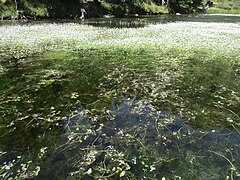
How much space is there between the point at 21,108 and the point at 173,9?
9742cm

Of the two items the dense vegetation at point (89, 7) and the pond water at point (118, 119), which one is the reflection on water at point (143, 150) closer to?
the pond water at point (118, 119)

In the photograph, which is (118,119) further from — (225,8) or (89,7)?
(225,8)

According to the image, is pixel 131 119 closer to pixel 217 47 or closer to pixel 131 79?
pixel 131 79

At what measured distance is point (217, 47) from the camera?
20.1 metres

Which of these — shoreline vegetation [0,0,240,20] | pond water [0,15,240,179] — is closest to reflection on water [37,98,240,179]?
pond water [0,15,240,179]

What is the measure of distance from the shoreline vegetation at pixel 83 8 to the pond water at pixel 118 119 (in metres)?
36.1

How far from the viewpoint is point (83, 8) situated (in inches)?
2234

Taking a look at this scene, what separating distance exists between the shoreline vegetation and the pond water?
36.1 metres

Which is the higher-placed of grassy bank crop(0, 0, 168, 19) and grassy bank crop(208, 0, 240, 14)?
grassy bank crop(208, 0, 240, 14)

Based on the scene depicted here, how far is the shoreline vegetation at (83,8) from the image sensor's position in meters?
43.1

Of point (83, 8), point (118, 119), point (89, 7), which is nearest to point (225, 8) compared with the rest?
point (89, 7)

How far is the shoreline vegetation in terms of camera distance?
43125 millimetres

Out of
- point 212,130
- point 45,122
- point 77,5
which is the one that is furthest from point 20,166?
point 77,5

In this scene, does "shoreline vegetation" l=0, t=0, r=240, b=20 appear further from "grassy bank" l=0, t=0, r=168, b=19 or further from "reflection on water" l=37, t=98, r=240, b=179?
"reflection on water" l=37, t=98, r=240, b=179
